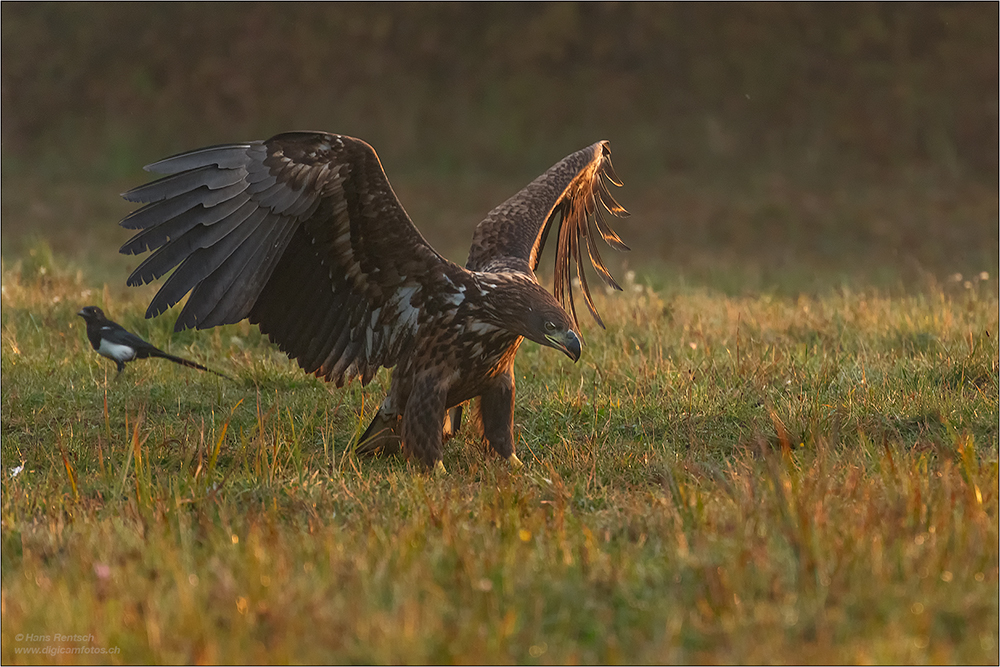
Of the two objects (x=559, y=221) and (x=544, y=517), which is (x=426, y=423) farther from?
(x=559, y=221)

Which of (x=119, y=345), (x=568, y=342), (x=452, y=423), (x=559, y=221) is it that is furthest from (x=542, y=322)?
(x=119, y=345)

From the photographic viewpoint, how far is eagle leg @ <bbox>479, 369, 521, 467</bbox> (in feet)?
15.2

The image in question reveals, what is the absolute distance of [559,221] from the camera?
19.2ft

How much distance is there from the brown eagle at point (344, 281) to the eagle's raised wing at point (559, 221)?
5.4 inches

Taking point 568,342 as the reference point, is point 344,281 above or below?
above

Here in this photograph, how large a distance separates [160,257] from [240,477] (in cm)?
90

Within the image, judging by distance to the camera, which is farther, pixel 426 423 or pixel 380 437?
pixel 380 437

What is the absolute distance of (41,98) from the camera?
16.2 metres

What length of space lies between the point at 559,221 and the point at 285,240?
2072mm

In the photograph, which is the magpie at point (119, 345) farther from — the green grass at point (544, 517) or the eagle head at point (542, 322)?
the eagle head at point (542, 322)

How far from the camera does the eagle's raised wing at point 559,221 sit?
523 cm

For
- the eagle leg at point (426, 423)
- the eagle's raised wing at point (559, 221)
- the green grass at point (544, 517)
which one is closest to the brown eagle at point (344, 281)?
the eagle leg at point (426, 423)

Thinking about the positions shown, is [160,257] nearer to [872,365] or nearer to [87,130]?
[872,365]

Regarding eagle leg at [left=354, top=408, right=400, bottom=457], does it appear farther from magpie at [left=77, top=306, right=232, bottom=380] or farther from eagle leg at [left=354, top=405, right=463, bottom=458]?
magpie at [left=77, top=306, right=232, bottom=380]
